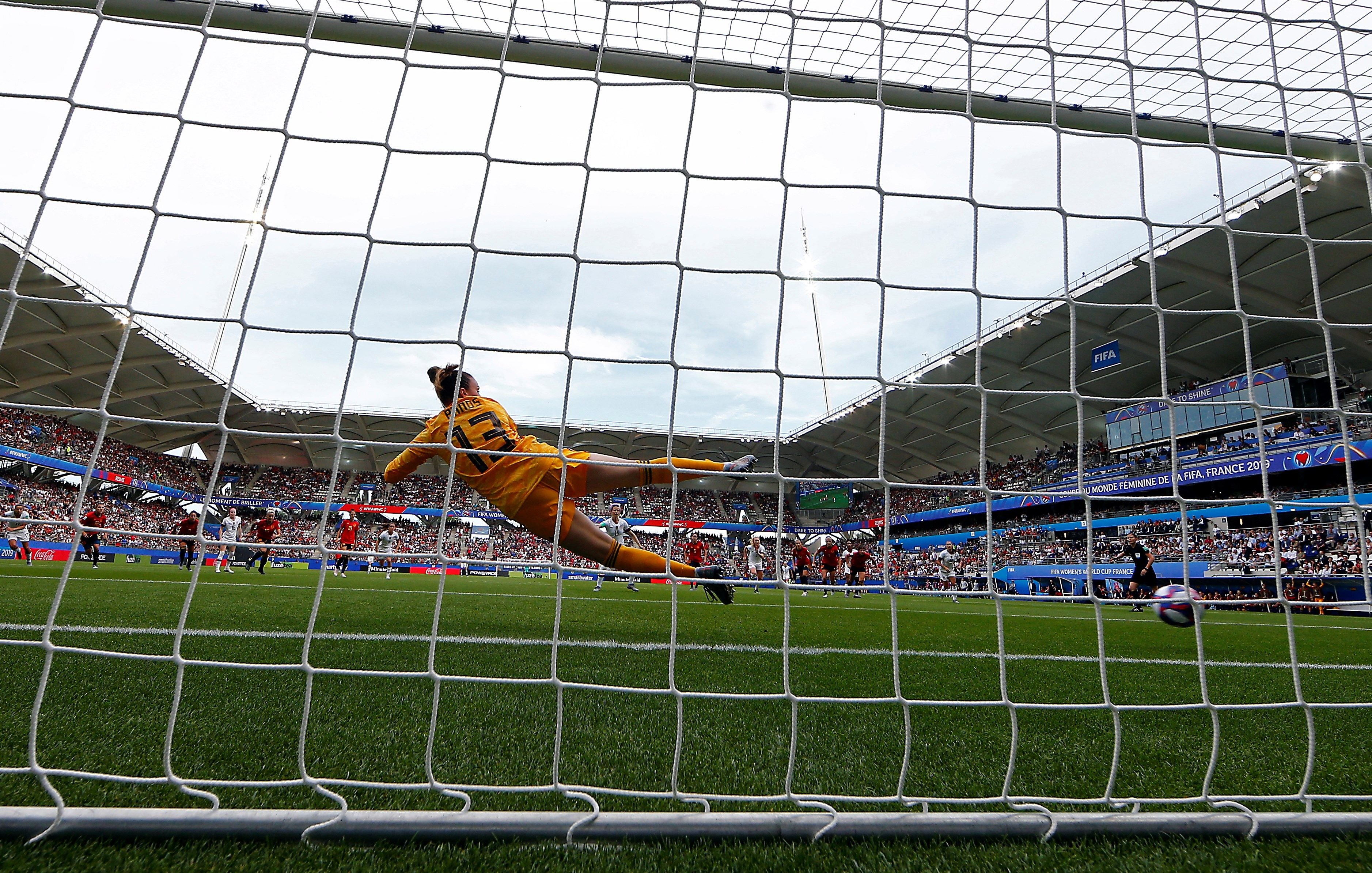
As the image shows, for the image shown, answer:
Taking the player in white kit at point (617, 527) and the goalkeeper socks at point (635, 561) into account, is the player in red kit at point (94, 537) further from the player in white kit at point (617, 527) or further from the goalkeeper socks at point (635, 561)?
the goalkeeper socks at point (635, 561)

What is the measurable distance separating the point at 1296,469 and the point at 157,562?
31.5m

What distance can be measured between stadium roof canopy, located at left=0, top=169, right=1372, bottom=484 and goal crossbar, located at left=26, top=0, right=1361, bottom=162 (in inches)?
28.2

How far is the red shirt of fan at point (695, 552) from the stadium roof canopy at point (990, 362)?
9.96 feet

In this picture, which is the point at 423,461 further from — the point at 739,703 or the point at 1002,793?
the point at 1002,793

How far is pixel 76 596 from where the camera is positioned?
19.9ft

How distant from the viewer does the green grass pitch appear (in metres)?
1.69

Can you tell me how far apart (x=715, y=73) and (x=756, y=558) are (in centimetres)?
1572

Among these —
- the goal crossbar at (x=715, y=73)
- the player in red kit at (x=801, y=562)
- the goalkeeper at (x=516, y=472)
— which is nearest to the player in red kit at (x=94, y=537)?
the goalkeeper at (x=516, y=472)

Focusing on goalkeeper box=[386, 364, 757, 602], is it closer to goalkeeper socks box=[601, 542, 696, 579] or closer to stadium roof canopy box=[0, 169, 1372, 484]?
goalkeeper socks box=[601, 542, 696, 579]

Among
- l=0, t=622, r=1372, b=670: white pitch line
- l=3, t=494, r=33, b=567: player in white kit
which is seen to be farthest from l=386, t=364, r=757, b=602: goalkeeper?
l=3, t=494, r=33, b=567: player in white kit

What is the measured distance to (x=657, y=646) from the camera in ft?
14.7

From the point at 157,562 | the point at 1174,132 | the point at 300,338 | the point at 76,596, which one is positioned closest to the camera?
the point at 300,338

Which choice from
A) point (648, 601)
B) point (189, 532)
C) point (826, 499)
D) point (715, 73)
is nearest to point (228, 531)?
point (189, 532)

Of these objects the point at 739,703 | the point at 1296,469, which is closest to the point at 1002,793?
the point at 739,703
